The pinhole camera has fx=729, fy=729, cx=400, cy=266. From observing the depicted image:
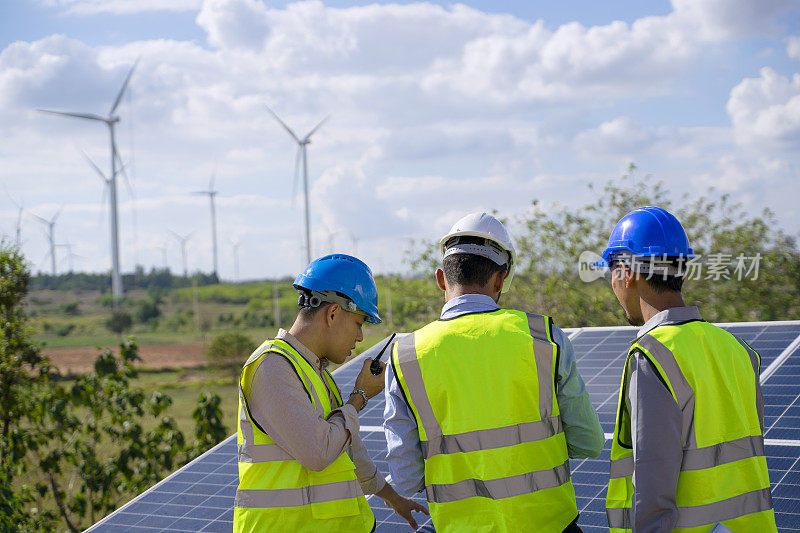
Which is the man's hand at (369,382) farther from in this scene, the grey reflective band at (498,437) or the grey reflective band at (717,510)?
the grey reflective band at (717,510)

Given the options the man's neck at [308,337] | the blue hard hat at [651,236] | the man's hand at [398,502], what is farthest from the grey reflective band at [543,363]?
the man's hand at [398,502]

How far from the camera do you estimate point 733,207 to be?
17.1 m

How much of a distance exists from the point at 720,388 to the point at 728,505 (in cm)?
46

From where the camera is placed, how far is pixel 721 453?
285 centimetres

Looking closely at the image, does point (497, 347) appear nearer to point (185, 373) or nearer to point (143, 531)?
point (143, 531)

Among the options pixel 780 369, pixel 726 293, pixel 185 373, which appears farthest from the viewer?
pixel 185 373

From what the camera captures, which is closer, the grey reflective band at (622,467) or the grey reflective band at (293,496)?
the grey reflective band at (622,467)

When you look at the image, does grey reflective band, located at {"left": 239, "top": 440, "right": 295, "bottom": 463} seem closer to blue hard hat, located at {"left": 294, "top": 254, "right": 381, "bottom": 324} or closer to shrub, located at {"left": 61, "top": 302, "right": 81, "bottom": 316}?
blue hard hat, located at {"left": 294, "top": 254, "right": 381, "bottom": 324}

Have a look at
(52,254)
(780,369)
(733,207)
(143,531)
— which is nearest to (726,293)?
(733,207)

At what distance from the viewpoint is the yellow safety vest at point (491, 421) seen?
306 centimetres

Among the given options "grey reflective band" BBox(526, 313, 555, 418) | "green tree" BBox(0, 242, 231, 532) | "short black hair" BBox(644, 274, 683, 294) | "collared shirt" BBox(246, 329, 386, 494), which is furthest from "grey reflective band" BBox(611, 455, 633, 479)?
"green tree" BBox(0, 242, 231, 532)

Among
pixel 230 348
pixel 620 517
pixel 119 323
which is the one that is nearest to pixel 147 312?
pixel 119 323

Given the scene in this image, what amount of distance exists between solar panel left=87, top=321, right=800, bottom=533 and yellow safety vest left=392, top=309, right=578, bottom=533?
1513mm

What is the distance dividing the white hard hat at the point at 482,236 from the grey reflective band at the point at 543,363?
0.41 meters
